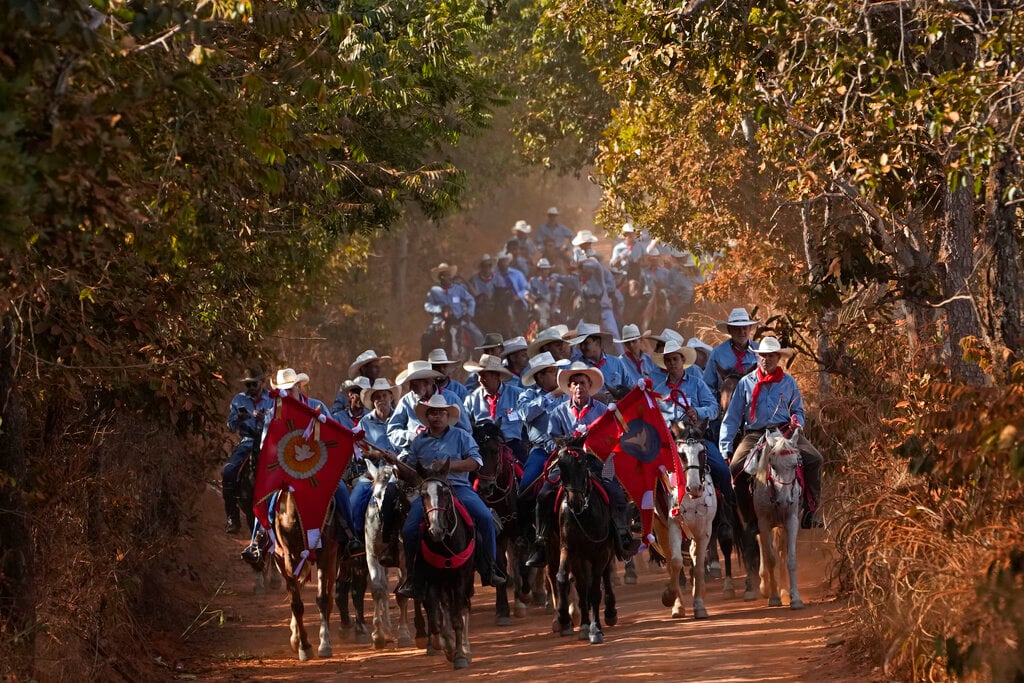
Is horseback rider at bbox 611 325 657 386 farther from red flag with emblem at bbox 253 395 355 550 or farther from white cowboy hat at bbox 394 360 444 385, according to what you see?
red flag with emblem at bbox 253 395 355 550

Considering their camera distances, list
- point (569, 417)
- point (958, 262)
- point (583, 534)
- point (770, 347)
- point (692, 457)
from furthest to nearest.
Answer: point (770, 347), point (692, 457), point (569, 417), point (583, 534), point (958, 262)

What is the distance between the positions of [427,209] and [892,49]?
6.63m

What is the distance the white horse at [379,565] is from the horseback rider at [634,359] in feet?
14.6

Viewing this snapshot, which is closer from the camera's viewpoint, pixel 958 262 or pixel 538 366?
pixel 958 262

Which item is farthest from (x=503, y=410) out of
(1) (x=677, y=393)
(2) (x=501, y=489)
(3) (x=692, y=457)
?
(3) (x=692, y=457)

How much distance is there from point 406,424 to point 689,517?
116 inches

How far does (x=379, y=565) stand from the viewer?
14.8 meters

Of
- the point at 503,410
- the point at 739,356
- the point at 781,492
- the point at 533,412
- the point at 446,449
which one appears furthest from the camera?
the point at 739,356

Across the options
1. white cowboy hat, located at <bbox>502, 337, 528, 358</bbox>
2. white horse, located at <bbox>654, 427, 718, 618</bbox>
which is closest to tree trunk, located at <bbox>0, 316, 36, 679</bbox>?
white horse, located at <bbox>654, 427, 718, 618</bbox>

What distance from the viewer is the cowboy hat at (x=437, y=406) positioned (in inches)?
531

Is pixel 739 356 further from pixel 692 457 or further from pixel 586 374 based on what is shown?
pixel 586 374

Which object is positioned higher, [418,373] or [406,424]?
[418,373]

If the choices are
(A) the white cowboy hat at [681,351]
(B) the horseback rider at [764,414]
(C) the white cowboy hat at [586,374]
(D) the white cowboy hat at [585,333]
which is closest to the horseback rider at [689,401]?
(A) the white cowboy hat at [681,351]

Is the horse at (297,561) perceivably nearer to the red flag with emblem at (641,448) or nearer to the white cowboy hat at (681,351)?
the red flag with emblem at (641,448)
